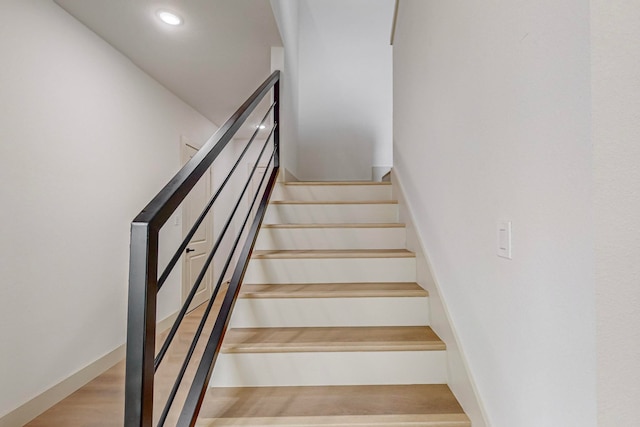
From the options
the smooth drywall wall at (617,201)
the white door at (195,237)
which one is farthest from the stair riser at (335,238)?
the white door at (195,237)

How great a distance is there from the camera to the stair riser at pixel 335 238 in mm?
2207

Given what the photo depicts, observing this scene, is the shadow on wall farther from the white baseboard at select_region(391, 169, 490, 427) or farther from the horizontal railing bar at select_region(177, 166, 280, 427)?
the horizontal railing bar at select_region(177, 166, 280, 427)

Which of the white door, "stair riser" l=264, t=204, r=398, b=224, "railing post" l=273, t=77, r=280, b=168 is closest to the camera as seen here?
"stair riser" l=264, t=204, r=398, b=224

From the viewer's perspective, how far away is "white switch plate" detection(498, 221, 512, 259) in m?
0.94

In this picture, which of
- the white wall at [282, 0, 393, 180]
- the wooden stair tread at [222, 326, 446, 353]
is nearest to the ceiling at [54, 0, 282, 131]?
the white wall at [282, 0, 393, 180]

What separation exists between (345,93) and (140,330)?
399 cm

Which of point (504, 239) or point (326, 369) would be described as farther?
point (326, 369)

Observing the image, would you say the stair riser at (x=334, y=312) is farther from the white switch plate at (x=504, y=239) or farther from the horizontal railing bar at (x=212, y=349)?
the white switch plate at (x=504, y=239)

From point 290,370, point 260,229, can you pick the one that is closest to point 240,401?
point 290,370

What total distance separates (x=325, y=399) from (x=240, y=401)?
1.07 feet

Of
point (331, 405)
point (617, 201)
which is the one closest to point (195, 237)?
point (331, 405)

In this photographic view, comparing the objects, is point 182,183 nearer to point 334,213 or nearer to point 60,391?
point 334,213

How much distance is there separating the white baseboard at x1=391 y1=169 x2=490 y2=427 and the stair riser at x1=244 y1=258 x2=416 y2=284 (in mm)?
116

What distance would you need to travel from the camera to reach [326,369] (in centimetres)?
146
